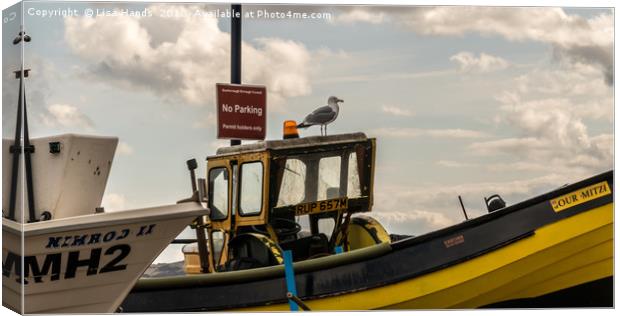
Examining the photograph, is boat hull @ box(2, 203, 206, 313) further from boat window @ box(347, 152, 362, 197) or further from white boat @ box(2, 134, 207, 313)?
boat window @ box(347, 152, 362, 197)

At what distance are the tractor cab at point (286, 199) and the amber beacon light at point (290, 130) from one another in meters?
0.05

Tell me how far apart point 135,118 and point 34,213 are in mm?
1295

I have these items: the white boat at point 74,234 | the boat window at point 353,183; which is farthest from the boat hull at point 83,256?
the boat window at point 353,183

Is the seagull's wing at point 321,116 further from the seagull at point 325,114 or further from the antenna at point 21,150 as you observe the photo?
the antenna at point 21,150

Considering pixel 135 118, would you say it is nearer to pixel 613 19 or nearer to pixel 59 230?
pixel 59 230

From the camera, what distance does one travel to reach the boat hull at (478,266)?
Result: 47.0ft

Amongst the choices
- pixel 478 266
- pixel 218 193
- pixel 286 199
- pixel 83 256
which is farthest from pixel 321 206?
pixel 83 256

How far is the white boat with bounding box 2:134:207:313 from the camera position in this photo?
1395cm

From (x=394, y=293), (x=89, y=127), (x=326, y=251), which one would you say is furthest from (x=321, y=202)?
(x=89, y=127)

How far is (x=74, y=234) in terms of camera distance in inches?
551

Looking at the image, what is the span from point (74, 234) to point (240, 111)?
2066 millimetres

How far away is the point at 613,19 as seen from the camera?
1464 centimetres

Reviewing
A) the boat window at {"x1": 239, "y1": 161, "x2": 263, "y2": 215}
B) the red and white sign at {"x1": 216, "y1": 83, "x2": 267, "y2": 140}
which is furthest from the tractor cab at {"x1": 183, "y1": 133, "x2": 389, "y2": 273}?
the red and white sign at {"x1": 216, "y1": 83, "x2": 267, "y2": 140}

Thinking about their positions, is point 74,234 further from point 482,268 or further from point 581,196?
point 581,196
